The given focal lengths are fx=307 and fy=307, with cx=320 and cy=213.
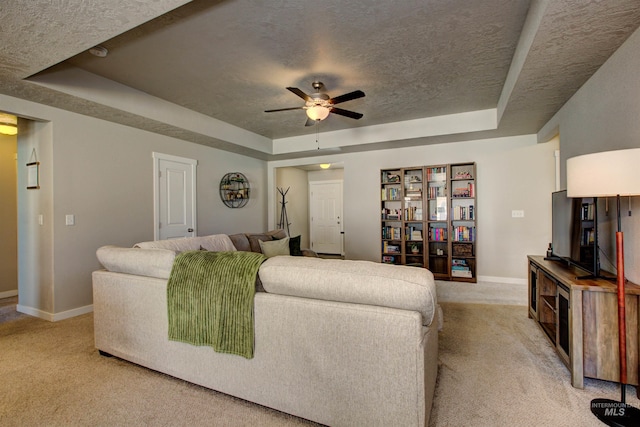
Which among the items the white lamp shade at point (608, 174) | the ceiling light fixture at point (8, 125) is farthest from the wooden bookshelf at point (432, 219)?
the ceiling light fixture at point (8, 125)

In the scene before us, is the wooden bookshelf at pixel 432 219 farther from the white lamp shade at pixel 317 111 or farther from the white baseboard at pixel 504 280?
the white lamp shade at pixel 317 111

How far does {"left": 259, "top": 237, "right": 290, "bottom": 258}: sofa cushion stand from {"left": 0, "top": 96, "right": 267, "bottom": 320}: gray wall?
163cm

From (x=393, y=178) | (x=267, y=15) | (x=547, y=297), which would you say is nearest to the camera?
(x=267, y=15)

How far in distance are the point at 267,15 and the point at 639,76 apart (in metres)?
2.46

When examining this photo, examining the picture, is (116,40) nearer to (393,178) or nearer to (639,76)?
(639,76)

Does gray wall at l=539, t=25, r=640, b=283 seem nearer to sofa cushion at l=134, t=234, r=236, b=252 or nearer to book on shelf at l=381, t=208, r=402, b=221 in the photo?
book on shelf at l=381, t=208, r=402, b=221

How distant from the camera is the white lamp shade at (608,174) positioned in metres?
1.59

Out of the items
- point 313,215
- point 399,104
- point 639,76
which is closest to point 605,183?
point 639,76

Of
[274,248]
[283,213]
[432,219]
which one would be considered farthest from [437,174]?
[283,213]

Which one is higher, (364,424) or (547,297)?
(547,297)

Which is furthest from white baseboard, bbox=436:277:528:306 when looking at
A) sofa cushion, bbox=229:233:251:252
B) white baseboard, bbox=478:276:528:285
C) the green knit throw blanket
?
the green knit throw blanket

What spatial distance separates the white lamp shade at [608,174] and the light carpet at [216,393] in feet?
3.97

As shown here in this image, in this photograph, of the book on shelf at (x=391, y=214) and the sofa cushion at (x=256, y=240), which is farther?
the book on shelf at (x=391, y=214)

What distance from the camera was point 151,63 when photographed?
2889mm
